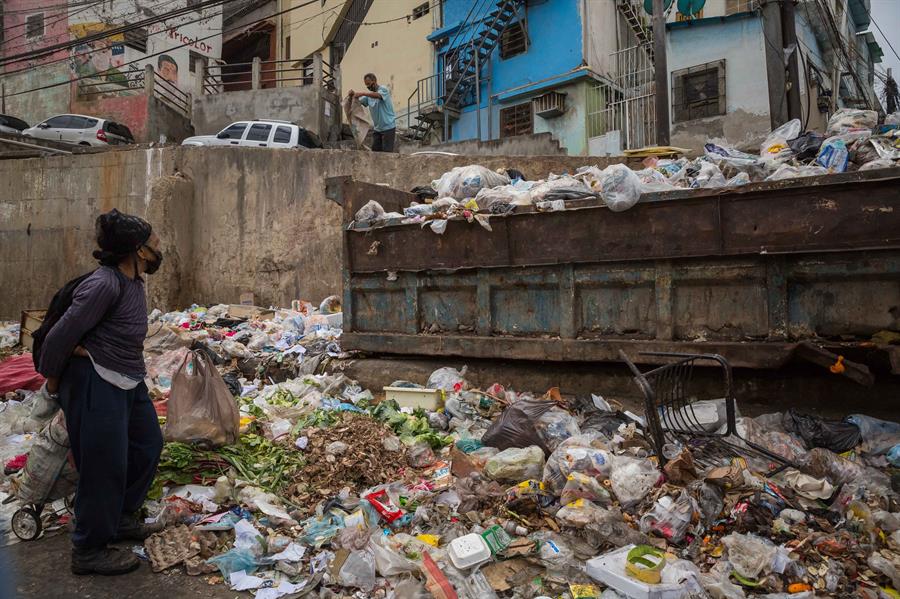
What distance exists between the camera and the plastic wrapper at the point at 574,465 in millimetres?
2760

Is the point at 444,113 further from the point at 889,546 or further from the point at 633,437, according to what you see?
the point at 889,546

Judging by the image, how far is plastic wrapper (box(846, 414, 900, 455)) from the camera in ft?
9.43

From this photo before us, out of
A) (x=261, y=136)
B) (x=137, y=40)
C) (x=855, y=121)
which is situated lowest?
(x=855, y=121)

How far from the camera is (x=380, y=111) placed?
8.55 metres

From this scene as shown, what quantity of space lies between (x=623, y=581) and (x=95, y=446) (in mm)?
2100

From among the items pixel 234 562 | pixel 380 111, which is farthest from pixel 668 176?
pixel 380 111

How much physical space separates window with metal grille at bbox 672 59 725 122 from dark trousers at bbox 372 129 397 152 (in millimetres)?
6389

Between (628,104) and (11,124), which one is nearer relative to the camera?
(628,104)

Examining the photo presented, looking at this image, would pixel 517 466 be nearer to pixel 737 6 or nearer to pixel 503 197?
pixel 503 197

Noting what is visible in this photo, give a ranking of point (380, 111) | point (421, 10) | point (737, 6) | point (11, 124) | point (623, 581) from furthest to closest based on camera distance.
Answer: point (421, 10), point (11, 124), point (737, 6), point (380, 111), point (623, 581)

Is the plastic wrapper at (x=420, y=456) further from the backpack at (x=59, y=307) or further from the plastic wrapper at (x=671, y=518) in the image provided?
the backpack at (x=59, y=307)

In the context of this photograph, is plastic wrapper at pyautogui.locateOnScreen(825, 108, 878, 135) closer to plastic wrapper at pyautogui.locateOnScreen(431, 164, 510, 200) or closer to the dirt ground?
plastic wrapper at pyautogui.locateOnScreen(431, 164, 510, 200)

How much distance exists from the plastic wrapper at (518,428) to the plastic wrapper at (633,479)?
0.55 metres

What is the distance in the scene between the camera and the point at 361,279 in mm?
5023
